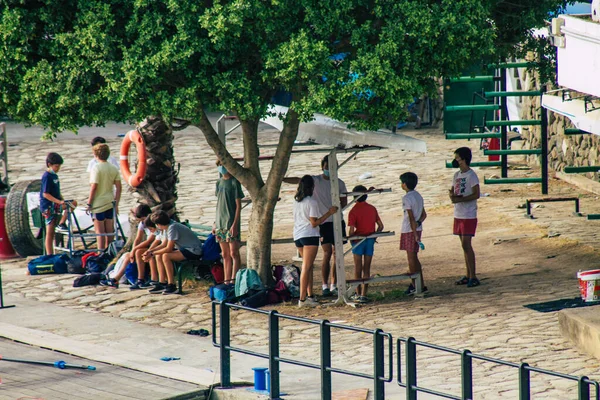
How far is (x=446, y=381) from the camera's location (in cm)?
954

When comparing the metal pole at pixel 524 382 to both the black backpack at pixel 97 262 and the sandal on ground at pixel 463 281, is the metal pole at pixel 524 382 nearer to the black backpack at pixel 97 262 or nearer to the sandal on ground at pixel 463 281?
the sandal on ground at pixel 463 281

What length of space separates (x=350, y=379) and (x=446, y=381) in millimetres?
920

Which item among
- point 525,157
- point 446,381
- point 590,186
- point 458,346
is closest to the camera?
point 446,381

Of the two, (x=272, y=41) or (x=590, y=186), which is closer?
(x=272, y=41)

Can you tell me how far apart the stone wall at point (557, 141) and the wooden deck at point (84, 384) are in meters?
11.1

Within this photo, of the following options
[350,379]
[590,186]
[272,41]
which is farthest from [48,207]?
[590,186]

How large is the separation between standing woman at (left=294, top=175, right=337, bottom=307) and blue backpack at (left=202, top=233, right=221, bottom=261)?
1.64 m

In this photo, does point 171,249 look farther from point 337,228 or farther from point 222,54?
point 222,54

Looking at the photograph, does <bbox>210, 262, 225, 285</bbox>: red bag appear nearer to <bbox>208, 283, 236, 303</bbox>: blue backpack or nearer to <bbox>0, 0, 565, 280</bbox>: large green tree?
<bbox>208, 283, 236, 303</bbox>: blue backpack

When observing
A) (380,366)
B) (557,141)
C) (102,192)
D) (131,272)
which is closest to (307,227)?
(131,272)

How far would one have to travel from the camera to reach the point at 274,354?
9.09 metres

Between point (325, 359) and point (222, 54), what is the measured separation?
4230mm

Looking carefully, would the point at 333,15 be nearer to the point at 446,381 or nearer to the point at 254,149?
the point at 254,149

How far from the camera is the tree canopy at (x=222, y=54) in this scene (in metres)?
11.3
